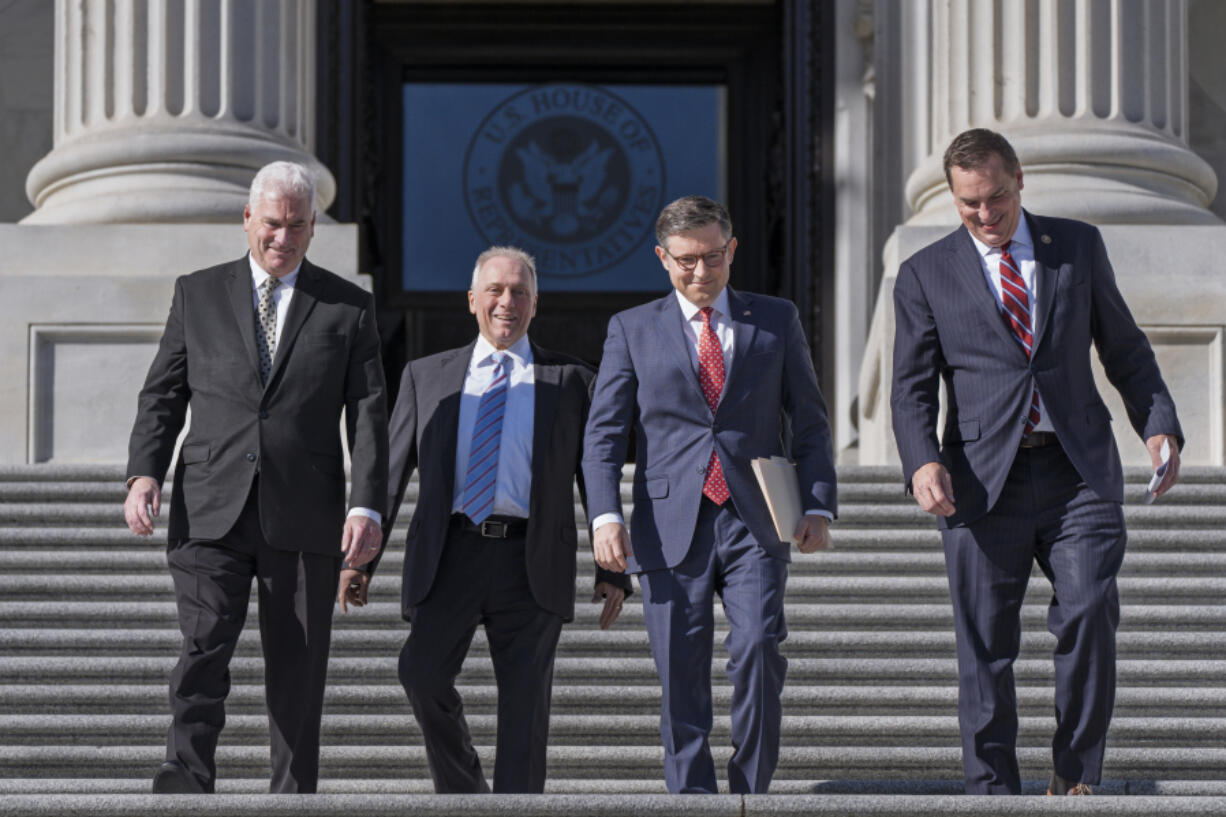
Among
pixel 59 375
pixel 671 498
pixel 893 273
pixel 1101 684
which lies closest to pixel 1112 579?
pixel 1101 684

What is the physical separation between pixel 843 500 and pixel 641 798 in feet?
13.6

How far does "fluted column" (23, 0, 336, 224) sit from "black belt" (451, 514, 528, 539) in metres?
5.43

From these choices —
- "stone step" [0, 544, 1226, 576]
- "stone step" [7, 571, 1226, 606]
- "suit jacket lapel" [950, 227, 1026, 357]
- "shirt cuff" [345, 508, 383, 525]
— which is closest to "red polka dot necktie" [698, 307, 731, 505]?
"suit jacket lapel" [950, 227, 1026, 357]

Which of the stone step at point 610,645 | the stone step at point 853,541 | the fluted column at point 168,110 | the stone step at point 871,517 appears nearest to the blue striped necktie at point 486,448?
the stone step at point 610,645

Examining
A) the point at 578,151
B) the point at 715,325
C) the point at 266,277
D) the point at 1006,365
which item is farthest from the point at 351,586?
the point at 578,151

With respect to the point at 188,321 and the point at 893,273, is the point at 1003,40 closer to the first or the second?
the point at 893,273

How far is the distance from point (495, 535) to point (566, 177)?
493 inches

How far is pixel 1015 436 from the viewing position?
5652 mm

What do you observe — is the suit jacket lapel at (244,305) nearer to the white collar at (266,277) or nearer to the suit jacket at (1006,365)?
the white collar at (266,277)

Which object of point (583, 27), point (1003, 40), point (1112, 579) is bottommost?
point (1112, 579)

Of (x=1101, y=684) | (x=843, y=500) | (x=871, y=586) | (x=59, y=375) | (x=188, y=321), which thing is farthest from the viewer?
(x=59, y=375)

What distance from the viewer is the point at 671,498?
18.8ft

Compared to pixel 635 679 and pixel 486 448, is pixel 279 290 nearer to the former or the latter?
pixel 486 448

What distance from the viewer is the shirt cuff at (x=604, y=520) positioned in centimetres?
565
